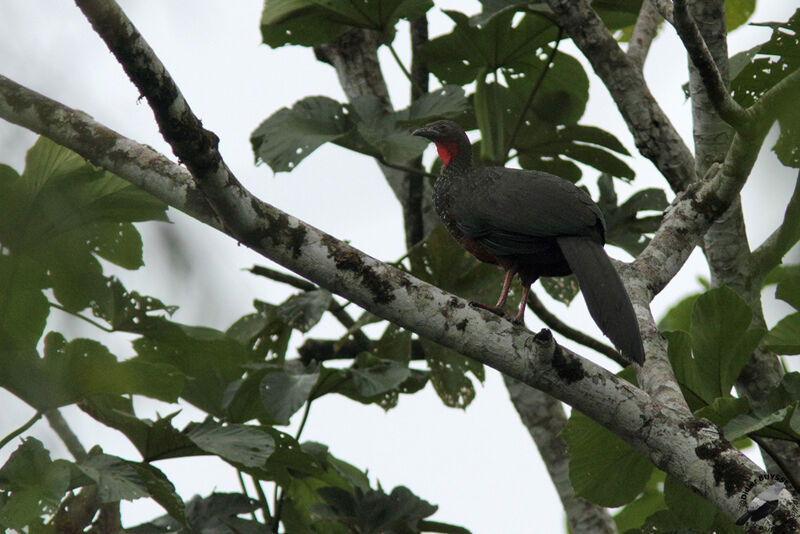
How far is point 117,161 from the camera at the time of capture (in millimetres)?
2439

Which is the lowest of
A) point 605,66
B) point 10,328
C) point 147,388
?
point 10,328

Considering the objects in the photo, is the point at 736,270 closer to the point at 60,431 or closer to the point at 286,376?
the point at 286,376

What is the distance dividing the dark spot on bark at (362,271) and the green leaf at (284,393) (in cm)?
102

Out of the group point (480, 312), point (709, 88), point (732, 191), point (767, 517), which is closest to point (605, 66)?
point (732, 191)

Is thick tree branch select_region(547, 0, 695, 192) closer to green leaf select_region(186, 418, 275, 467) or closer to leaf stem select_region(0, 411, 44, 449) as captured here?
green leaf select_region(186, 418, 275, 467)

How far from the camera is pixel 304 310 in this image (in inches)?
155

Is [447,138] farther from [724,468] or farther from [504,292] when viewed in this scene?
[724,468]

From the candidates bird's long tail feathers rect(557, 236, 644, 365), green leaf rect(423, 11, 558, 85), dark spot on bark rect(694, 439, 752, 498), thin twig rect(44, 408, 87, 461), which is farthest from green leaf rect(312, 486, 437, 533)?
thin twig rect(44, 408, 87, 461)

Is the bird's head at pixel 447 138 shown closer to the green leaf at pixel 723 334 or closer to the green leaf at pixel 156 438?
the green leaf at pixel 723 334

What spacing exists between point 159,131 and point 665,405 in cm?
159

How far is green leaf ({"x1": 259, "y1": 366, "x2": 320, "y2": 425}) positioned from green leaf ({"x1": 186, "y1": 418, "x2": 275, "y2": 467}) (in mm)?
180

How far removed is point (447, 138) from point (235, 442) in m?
1.74

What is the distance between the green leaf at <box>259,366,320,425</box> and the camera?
3.39m

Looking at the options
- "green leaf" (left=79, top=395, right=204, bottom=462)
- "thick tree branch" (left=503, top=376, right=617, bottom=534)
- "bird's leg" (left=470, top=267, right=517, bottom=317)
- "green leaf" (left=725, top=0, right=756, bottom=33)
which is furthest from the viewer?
"green leaf" (left=725, top=0, right=756, bottom=33)
